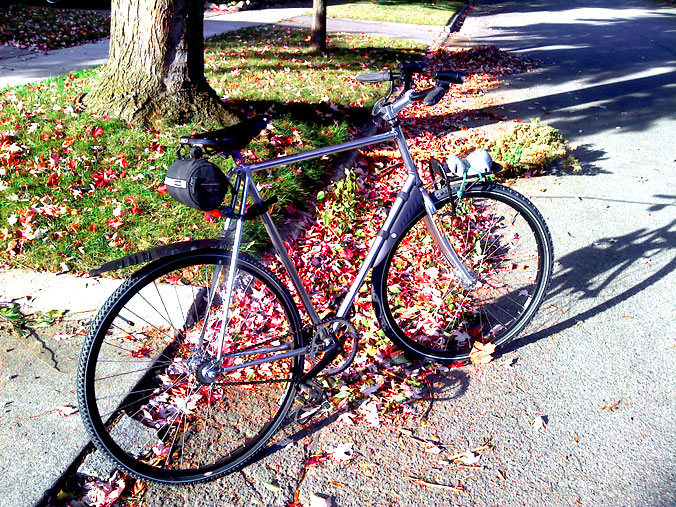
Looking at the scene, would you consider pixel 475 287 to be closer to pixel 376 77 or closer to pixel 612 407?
pixel 612 407

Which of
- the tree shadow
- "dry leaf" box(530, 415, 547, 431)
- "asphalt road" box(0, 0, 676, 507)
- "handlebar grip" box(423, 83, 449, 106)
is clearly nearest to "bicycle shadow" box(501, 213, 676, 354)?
"asphalt road" box(0, 0, 676, 507)

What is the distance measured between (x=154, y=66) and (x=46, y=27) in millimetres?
8081

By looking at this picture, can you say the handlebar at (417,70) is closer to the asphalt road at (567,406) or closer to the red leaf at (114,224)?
the asphalt road at (567,406)

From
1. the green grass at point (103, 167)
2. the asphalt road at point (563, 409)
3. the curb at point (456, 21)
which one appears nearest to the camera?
the asphalt road at point (563, 409)

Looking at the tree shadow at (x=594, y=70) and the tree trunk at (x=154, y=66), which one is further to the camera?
the tree shadow at (x=594, y=70)

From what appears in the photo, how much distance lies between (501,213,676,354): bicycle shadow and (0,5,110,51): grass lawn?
1025 cm

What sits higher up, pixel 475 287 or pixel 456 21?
pixel 456 21

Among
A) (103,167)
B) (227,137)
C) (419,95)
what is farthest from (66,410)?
(103,167)

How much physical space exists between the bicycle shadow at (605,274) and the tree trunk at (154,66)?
3865mm

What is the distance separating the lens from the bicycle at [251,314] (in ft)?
7.30

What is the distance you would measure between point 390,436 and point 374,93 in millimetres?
6605

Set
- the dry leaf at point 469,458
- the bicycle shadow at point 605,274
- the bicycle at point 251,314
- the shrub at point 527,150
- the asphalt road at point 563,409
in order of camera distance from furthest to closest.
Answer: the shrub at point 527,150 < the bicycle shadow at point 605,274 < the dry leaf at point 469,458 < the asphalt road at point 563,409 < the bicycle at point 251,314

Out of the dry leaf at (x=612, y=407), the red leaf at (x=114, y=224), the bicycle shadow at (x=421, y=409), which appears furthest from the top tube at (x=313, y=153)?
the red leaf at (x=114, y=224)

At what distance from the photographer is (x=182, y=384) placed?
115 inches
